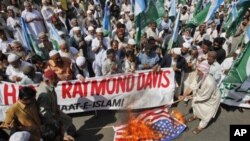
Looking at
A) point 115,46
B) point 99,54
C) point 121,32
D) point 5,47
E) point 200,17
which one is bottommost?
point 99,54

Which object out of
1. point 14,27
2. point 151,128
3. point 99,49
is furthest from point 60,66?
point 14,27

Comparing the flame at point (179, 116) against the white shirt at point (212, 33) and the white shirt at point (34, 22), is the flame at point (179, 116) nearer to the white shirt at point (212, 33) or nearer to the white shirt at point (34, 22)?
the white shirt at point (212, 33)

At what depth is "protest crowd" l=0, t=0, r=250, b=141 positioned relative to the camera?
6098 mm

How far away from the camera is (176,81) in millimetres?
8641

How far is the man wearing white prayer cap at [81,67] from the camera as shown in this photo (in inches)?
306

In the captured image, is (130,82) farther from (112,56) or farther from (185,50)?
(185,50)

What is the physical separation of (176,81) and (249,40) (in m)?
2.06

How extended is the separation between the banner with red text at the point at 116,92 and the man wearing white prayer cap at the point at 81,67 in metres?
0.18

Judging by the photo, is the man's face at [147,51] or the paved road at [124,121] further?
the man's face at [147,51]

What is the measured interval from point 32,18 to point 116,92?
429 cm

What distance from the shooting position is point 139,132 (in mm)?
7184

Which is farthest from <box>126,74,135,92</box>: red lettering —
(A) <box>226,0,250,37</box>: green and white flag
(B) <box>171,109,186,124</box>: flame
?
(A) <box>226,0,250,37</box>: green and white flag

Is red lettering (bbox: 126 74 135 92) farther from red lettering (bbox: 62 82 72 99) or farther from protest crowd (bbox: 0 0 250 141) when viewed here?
red lettering (bbox: 62 82 72 99)

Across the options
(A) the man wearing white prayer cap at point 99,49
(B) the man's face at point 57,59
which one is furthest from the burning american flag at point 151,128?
(B) the man's face at point 57,59
